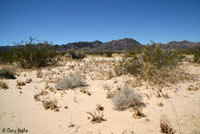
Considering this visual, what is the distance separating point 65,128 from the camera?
2861 mm

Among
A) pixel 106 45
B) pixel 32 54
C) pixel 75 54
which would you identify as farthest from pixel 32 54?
pixel 106 45

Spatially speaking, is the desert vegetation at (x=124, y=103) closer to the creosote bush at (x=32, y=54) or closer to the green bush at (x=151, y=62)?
the green bush at (x=151, y=62)

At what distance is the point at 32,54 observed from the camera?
11.5 m

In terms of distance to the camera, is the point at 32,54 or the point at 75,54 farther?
the point at 75,54

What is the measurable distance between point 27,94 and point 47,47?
8678 mm

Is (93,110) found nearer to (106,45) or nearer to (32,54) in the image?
(32,54)

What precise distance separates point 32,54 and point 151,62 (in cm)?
1028

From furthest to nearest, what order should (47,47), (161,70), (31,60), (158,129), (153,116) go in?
(47,47) → (31,60) → (161,70) → (153,116) → (158,129)

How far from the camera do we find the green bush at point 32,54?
11.5 m

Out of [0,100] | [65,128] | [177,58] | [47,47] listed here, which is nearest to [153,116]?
[65,128]

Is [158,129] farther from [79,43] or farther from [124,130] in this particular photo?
[79,43]

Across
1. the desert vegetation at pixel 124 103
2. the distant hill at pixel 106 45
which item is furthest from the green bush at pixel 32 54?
the distant hill at pixel 106 45

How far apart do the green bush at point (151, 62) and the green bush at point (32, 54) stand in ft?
26.3

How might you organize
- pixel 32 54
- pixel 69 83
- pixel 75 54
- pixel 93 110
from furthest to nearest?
1. pixel 75 54
2. pixel 32 54
3. pixel 69 83
4. pixel 93 110
